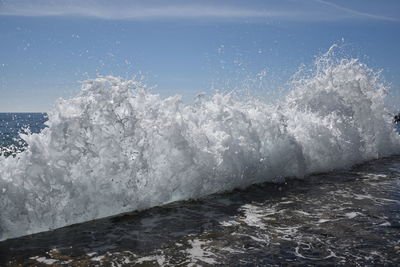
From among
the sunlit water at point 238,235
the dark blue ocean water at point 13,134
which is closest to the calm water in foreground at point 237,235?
the sunlit water at point 238,235

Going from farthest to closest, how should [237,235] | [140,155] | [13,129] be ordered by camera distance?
[13,129] → [140,155] → [237,235]

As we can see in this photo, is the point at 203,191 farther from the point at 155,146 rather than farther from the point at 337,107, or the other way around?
the point at 337,107

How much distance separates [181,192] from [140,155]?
1.18 meters

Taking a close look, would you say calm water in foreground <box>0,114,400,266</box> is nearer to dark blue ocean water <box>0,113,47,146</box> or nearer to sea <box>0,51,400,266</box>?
sea <box>0,51,400,266</box>

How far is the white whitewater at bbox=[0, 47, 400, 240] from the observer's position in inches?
228

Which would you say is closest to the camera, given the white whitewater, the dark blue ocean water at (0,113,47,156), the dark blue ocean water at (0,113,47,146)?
the white whitewater

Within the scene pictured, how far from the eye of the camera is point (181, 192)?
23.8 ft

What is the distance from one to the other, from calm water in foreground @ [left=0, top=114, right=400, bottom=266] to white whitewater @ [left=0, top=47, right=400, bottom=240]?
1.52 ft

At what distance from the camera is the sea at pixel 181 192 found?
4.43 metres

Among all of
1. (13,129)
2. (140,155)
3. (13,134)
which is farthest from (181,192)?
(13,129)

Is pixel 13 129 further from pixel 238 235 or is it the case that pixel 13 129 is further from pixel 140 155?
pixel 238 235

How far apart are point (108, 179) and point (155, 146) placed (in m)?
1.36

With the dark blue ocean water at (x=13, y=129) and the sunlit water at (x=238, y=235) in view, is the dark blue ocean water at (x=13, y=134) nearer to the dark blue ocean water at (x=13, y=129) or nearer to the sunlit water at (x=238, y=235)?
the dark blue ocean water at (x=13, y=129)

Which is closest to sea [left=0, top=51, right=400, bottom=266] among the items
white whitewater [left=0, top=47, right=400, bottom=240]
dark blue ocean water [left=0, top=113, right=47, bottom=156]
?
white whitewater [left=0, top=47, right=400, bottom=240]
